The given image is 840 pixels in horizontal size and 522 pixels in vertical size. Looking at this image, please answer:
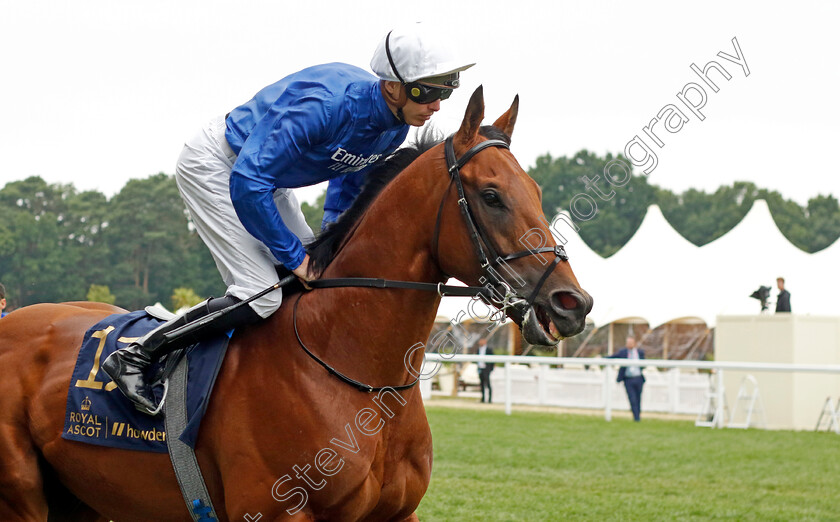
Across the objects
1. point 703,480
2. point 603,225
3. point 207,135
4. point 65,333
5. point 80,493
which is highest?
point 603,225

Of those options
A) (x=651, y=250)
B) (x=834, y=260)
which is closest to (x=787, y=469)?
(x=834, y=260)

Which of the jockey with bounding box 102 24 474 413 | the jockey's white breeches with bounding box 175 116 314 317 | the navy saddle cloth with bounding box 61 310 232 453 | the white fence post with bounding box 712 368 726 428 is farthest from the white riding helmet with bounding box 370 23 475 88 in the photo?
the white fence post with bounding box 712 368 726 428

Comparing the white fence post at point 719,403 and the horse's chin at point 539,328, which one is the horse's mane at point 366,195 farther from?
the white fence post at point 719,403

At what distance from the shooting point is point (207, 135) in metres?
3.84

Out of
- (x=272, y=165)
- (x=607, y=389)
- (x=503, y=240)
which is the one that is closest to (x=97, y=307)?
(x=272, y=165)

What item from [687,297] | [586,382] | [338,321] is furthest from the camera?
[687,297]

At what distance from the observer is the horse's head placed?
297 centimetres

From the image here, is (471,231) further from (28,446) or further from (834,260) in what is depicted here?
(834,260)

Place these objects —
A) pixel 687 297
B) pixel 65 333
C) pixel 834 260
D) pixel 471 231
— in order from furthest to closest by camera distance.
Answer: pixel 687 297 < pixel 834 260 < pixel 65 333 < pixel 471 231

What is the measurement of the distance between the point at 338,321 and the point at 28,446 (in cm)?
166

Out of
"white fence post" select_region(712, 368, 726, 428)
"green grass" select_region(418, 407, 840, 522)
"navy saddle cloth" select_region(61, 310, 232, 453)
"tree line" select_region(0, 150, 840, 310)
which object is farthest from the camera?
"white fence post" select_region(712, 368, 726, 428)

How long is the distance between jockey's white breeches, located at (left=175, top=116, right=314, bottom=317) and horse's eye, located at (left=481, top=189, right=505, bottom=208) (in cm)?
96

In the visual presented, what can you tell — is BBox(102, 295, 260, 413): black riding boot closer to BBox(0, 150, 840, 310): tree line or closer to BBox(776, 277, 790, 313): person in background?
BBox(0, 150, 840, 310): tree line

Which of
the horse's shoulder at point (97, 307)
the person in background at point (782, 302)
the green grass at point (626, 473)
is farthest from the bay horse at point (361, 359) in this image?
the person in background at point (782, 302)
